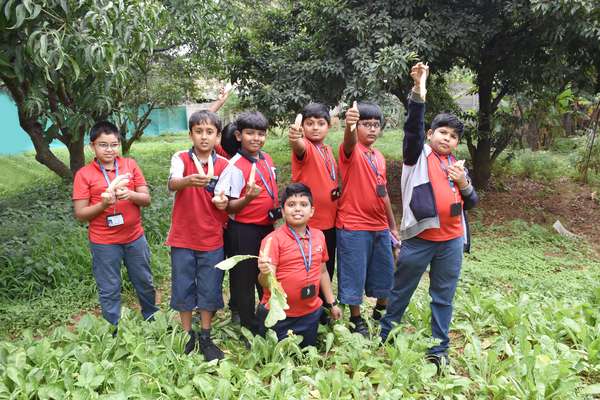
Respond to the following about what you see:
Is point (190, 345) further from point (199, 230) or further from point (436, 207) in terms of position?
point (436, 207)

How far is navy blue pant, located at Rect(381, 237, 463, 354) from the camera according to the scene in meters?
3.17

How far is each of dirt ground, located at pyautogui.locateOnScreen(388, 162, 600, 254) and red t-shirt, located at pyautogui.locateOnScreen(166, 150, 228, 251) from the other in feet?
17.5

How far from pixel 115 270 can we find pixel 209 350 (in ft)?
2.82

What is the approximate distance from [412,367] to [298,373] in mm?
723

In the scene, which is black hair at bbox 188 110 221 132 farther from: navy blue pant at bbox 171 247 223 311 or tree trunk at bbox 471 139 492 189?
tree trunk at bbox 471 139 492 189

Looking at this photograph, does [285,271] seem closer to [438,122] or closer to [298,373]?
[298,373]

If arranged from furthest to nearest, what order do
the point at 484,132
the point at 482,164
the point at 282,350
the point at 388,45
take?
1. the point at 482,164
2. the point at 484,132
3. the point at 388,45
4. the point at 282,350

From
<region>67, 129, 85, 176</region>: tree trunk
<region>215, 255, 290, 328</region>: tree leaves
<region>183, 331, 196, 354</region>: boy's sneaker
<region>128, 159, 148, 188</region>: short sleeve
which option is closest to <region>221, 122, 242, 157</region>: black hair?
<region>128, 159, 148, 188</region>: short sleeve

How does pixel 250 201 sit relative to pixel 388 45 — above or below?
below

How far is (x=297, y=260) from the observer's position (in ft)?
10.5

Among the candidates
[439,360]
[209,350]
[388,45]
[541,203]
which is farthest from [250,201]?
[541,203]

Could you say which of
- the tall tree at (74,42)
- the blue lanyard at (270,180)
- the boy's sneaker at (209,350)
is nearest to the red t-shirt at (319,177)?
the blue lanyard at (270,180)

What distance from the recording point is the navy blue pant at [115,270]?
11.4 ft

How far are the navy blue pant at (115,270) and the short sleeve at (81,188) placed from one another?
35 centimetres
